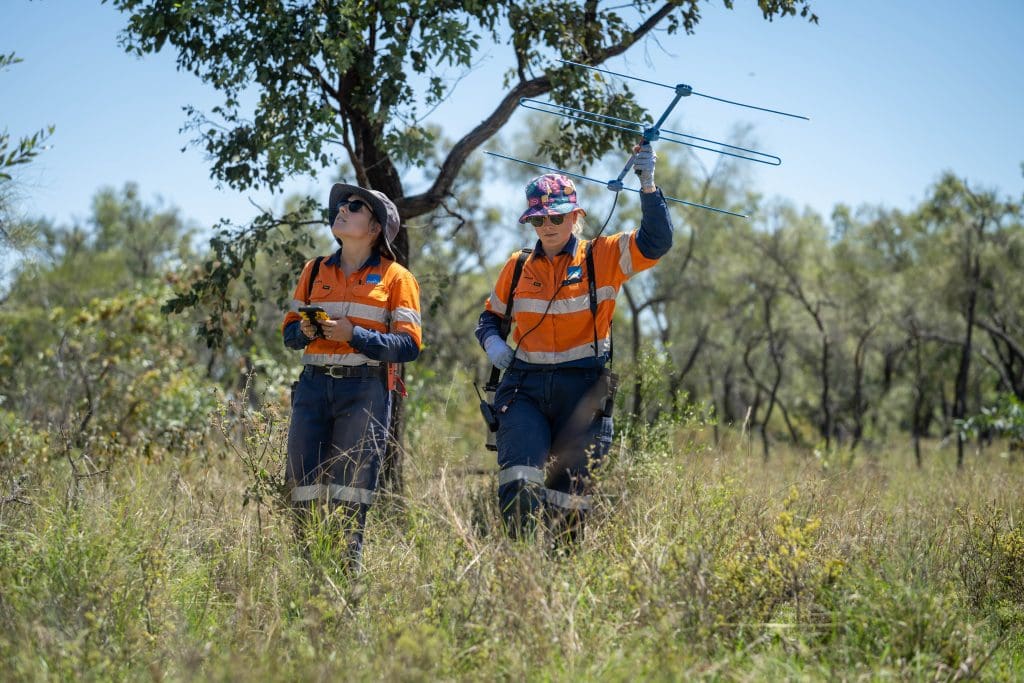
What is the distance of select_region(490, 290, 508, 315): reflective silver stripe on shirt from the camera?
16.8 ft

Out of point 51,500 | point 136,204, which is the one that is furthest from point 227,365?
point 136,204

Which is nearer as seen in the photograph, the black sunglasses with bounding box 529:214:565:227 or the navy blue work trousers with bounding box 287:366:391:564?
the navy blue work trousers with bounding box 287:366:391:564

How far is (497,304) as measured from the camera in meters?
5.15

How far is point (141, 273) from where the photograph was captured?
A: 100 feet

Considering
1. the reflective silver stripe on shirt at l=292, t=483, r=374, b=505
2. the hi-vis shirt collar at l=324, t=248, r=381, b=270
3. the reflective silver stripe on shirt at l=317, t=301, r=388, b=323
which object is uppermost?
the hi-vis shirt collar at l=324, t=248, r=381, b=270

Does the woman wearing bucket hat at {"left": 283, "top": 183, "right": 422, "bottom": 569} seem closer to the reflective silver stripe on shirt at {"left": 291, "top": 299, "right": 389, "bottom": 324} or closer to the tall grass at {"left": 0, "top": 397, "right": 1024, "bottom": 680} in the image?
the reflective silver stripe on shirt at {"left": 291, "top": 299, "right": 389, "bottom": 324}

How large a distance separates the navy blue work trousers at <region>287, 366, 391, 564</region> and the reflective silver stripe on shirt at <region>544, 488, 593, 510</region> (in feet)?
2.88

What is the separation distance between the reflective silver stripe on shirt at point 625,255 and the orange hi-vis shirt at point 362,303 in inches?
43.8

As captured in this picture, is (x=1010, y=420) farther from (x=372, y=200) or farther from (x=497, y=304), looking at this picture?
(x=372, y=200)

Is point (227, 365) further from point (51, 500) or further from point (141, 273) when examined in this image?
point (141, 273)

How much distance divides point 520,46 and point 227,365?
34.1 ft

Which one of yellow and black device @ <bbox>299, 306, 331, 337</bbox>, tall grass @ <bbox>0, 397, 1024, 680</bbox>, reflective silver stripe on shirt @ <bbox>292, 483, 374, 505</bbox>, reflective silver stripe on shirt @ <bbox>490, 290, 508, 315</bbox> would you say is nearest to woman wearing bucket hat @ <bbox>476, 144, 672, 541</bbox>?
reflective silver stripe on shirt @ <bbox>490, 290, 508, 315</bbox>

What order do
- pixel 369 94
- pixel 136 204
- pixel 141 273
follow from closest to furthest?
pixel 369 94 < pixel 141 273 < pixel 136 204

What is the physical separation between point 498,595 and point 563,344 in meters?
1.67
